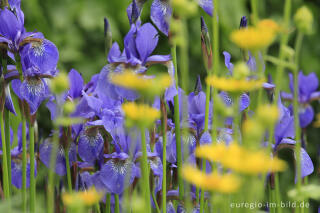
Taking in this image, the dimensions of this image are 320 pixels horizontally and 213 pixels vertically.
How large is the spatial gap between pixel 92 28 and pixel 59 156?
121cm

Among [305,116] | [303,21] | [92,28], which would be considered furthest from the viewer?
[92,28]

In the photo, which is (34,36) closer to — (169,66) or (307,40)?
(169,66)

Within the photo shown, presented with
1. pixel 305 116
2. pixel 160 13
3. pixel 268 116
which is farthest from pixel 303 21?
pixel 305 116

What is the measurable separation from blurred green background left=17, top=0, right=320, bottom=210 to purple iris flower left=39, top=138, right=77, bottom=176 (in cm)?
102

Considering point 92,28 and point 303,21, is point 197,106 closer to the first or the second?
point 303,21

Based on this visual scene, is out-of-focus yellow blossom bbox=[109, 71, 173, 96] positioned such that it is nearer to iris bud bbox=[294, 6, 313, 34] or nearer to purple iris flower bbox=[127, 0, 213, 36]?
iris bud bbox=[294, 6, 313, 34]

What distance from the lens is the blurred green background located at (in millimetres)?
1939

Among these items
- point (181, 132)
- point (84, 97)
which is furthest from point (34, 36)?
point (181, 132)

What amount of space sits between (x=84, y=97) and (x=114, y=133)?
0.08 m

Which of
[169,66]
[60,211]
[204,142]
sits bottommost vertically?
[60,211]

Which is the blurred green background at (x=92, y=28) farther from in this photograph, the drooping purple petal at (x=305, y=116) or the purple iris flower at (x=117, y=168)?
the purple iris flower at (x=117, y=168)

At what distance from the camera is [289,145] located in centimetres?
87

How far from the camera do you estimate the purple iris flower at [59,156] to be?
84 cm

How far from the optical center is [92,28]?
1994mm
